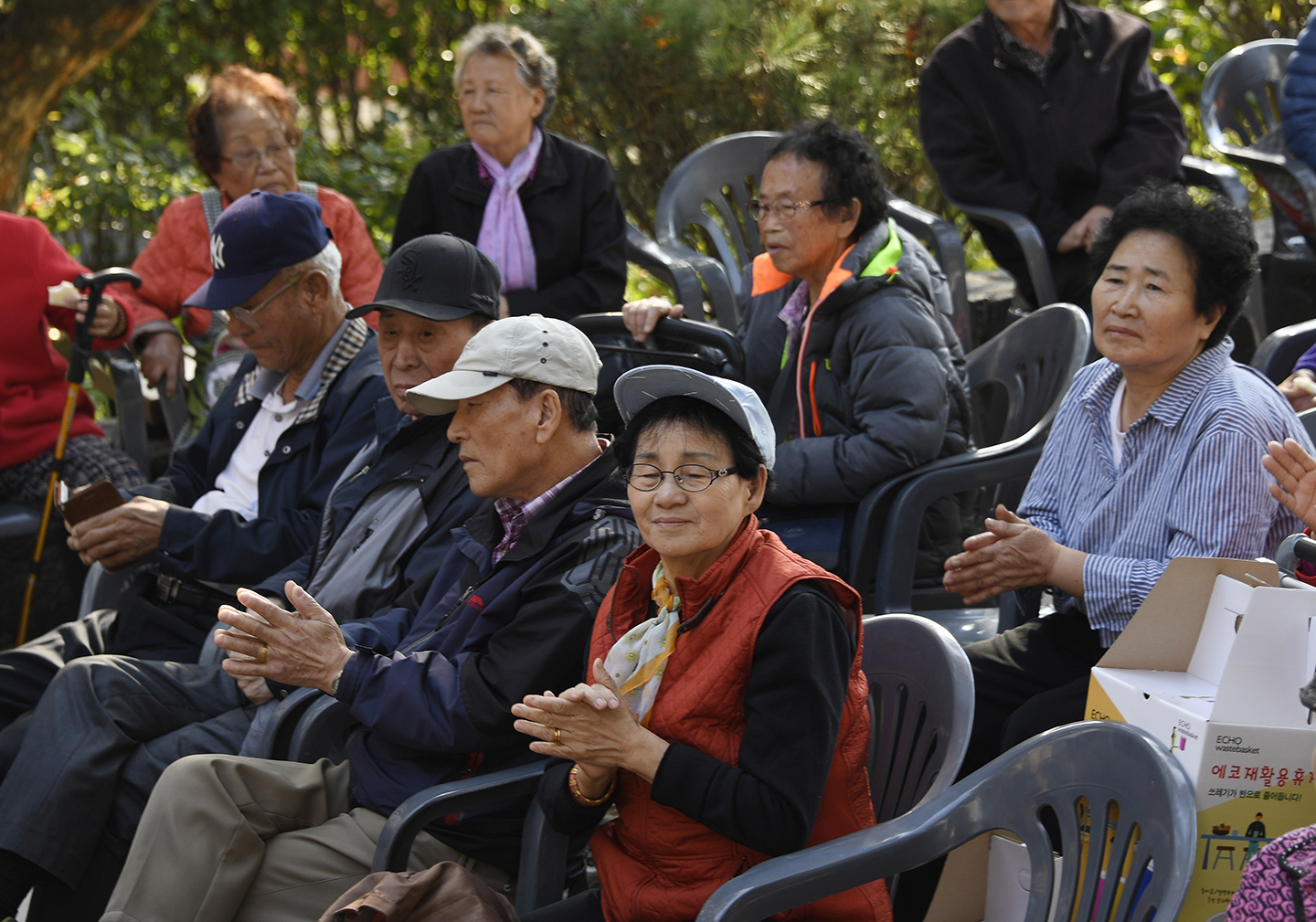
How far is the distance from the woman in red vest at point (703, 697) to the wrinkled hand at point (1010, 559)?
0.73 meters

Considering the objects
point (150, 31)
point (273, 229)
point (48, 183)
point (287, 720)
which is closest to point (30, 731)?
point (287, 720)

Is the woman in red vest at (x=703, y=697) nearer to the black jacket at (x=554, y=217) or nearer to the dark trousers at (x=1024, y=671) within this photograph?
the dark trousers at (x=1024, y=671)

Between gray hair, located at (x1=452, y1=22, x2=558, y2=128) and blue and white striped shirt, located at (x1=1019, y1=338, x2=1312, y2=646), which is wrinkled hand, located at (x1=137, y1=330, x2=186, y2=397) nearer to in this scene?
gray hair, located at (x1=452, y1=22, x2=558, y2=128)

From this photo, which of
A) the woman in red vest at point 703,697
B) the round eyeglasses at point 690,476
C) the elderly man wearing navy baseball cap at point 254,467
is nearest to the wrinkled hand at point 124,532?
the elderly man wearing navy baseball cap at point 254,467

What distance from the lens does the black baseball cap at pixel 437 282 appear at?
119 inches

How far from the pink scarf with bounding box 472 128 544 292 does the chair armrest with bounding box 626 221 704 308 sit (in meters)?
0.52

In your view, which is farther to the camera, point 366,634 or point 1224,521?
point 366,634

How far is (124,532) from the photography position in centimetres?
336

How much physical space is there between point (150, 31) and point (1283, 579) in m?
7.88

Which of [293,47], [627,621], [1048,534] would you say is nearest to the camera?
[627,621]

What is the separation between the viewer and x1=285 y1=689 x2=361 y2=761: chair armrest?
264 cm

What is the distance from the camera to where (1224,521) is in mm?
2455

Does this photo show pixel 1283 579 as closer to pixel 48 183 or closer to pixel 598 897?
pixel 598 897

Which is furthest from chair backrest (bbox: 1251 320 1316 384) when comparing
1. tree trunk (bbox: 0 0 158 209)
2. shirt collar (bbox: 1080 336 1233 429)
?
tree trunk (bbox: 0 0 158 209)
